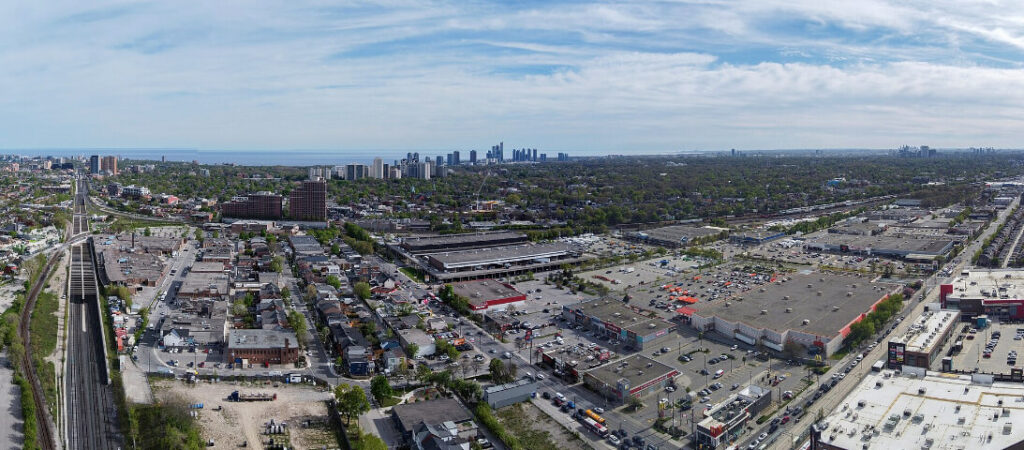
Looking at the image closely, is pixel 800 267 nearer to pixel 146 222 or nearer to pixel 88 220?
pixel 146 222

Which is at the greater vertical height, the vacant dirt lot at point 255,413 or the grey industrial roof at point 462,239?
the grey industrial roof at point 462,239

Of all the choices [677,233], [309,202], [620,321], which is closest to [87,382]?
[620,321]

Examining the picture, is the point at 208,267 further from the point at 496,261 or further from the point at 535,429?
the point at 535,429

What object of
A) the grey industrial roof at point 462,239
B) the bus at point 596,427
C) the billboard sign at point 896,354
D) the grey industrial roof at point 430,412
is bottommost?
the bus at point 596,427

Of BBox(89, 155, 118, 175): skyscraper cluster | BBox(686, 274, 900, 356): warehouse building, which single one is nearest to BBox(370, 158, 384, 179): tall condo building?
BBox(89, 155, 118, 175): skyscraper cluster

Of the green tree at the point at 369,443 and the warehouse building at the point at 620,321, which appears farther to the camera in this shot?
the warehouse building at the point at 620,321

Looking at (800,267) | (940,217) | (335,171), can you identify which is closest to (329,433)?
(800,267)

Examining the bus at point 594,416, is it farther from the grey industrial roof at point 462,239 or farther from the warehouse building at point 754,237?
the warehouse building at point 754,237

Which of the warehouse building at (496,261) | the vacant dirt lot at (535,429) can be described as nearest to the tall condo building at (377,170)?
the warehouse building at (496,261)

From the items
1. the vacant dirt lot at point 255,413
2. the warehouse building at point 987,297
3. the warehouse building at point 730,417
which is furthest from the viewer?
the warehouse building at point 987,297
